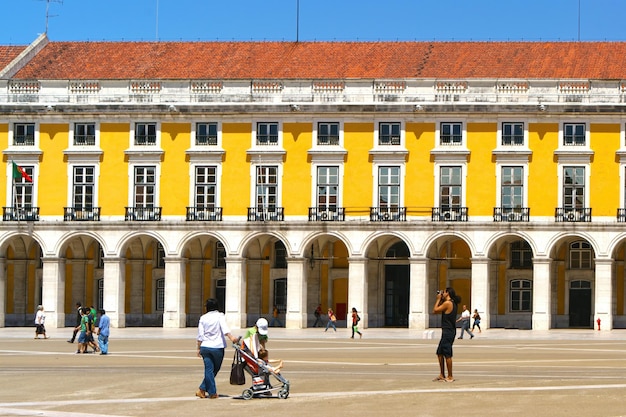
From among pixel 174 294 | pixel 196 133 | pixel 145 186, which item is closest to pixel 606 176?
pixel 196 133

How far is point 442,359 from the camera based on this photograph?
100 ft

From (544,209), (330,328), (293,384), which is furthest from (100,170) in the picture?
(293,384)

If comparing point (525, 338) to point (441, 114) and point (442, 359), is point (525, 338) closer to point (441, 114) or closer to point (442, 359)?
point (441, 114)

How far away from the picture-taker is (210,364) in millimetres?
27203

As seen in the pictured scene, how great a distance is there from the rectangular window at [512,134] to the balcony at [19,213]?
74.8 feet

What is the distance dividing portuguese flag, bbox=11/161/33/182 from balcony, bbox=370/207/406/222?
54.5ft

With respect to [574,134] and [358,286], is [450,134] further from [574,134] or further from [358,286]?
[358,286]

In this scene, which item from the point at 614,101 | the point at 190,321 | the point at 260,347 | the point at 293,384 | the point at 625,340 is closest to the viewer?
the point at 260,347

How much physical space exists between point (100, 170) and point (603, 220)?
24.0 metres

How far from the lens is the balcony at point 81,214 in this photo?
244ft

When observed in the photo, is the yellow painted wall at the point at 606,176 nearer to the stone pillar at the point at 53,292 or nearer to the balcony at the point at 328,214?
the balcony at the point at 328,214

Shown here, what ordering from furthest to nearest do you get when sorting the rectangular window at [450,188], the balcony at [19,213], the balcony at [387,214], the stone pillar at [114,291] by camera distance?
1. the balcony at [19,213]
2. the stone pillar at [114,291]
3. the balcony at [387,214]
4. the rectangular window at [450,188]

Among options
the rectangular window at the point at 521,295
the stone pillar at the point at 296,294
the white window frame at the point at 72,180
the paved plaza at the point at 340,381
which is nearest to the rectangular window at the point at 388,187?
the stone pillar at the point at 296,294

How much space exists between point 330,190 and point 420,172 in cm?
435
